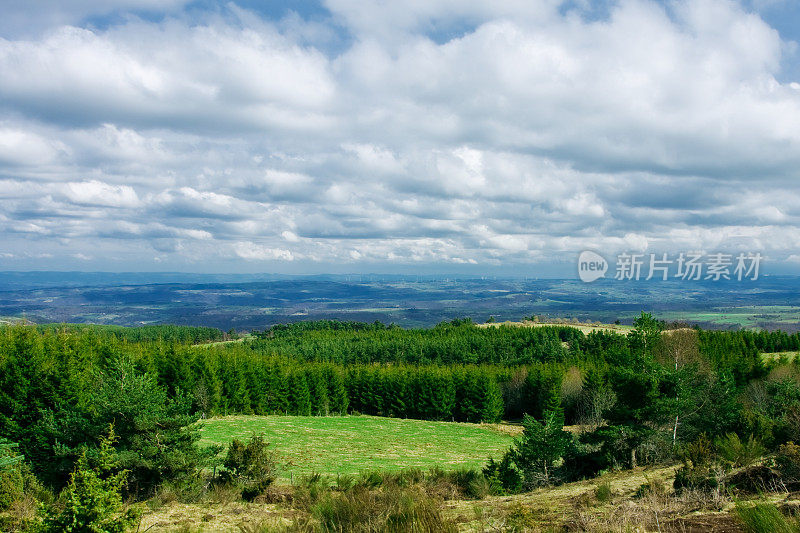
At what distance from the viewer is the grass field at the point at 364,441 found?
27.8 metres

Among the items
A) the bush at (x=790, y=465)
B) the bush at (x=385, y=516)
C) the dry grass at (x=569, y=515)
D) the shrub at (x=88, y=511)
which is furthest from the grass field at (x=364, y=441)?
the bush at (x=790, y=465)

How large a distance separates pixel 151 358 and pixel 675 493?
49.8m

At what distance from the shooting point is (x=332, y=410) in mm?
64812

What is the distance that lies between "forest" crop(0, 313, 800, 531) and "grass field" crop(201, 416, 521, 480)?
18.2 ft

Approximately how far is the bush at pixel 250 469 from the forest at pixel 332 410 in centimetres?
4

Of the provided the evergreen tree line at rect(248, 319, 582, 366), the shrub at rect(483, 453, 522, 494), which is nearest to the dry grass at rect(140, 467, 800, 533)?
the shrub at rect(483, 453, 522, 494)

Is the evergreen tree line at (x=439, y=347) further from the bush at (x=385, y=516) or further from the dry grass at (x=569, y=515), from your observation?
the bush at (x=385, y=516)

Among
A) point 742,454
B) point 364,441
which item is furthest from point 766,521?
point 364,441

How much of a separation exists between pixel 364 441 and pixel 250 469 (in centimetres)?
2541

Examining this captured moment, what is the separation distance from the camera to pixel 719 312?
615ft

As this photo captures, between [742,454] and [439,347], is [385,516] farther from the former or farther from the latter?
[439,347]

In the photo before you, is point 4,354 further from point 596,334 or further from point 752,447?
point 596,334

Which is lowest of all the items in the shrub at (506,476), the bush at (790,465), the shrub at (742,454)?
the shrub at (506,476)

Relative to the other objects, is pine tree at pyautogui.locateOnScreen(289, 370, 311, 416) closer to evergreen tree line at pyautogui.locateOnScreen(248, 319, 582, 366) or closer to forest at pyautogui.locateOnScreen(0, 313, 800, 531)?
forest at pyautogui.locateOnScreen(0, 313, 800, 531)
